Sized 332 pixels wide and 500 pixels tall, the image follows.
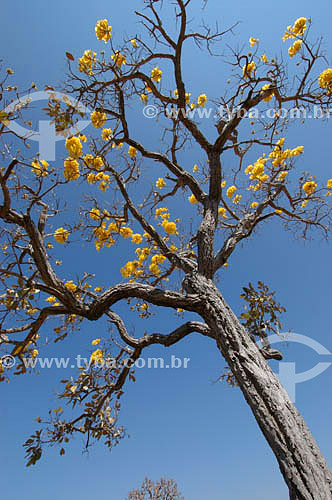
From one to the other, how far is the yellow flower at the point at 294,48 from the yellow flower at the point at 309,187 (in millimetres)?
1823

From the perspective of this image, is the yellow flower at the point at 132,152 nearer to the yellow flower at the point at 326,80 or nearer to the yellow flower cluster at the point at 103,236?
the yellow flower cluster at the point at 103,236

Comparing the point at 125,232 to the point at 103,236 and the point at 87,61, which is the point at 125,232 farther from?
the point at 87,61

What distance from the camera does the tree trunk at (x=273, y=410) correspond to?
5.97 ft

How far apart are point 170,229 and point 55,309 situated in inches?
89.0

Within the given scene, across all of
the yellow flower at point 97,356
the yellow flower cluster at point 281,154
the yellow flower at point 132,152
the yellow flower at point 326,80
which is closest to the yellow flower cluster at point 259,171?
the yellow flower cluster at point 281,154

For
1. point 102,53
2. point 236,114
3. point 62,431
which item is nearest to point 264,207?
point 236,114

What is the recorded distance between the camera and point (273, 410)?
2.11 meters

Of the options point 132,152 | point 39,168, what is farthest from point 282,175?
point 39,168

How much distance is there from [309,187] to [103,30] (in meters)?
3.73

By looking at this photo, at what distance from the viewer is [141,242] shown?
4.98 metres

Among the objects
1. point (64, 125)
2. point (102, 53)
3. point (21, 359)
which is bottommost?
point (21, 359)

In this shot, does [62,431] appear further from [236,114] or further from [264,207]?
[236,114]

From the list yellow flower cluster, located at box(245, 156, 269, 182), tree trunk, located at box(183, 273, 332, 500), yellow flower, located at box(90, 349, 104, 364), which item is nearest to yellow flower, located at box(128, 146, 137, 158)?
yellow flower cluster, located at box(245, 156, 269, 182)

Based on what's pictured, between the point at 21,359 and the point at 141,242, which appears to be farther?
the point at 141,242
